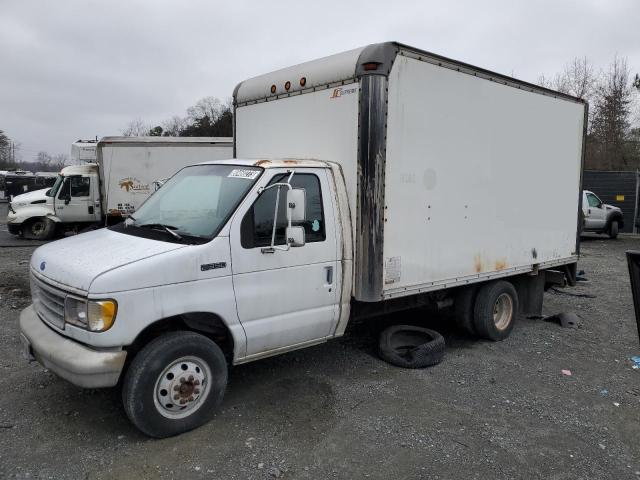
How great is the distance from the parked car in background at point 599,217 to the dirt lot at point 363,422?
45.3 feet

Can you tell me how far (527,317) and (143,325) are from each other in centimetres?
601

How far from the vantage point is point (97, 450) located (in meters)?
3.82

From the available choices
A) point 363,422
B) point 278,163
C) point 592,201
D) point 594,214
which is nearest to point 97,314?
point 278,163

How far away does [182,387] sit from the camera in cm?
396

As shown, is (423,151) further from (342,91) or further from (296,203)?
(296,203)

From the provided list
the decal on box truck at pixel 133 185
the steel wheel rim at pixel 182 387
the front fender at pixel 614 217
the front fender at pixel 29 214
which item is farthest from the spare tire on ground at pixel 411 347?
the front fender at pixel 614 217

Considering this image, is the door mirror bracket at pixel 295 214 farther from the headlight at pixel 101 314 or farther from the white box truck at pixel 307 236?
the headlight at pixel 101 314

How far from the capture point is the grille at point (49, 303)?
12.8 feet

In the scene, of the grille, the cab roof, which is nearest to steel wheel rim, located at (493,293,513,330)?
the cab roof

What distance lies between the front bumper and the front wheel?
6.0 inches

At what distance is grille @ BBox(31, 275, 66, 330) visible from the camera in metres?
3.90

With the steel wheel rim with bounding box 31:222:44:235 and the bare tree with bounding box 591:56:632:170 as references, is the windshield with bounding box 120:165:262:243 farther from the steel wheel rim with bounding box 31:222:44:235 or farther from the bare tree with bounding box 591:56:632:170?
the bare tree with bounding box 591:56:632:170

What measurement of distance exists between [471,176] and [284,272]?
2.61m

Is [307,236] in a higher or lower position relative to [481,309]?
higher
